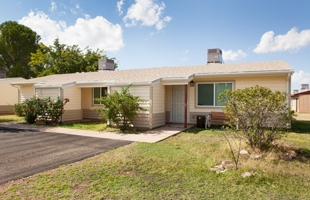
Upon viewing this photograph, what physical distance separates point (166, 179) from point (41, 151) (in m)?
4.41

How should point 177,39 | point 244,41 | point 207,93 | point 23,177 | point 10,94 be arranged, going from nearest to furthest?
point 23,177 < point 207,93 < point 244,41 < point 177,39 < point 10,94

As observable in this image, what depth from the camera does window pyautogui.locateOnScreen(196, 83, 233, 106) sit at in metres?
12.0

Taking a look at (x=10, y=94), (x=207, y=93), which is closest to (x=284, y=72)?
(x=207, y=93)

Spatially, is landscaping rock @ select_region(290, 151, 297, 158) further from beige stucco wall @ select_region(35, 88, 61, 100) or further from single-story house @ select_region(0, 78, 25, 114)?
single-story house @ select_region(0, 78, 25, 114)

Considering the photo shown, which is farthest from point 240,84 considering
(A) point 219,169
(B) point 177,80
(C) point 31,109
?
(C) point 31,109

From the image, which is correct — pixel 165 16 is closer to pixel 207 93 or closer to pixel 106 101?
pixel 207 93

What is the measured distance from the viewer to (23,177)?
14.8 ft

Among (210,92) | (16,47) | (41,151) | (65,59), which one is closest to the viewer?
(41,151)

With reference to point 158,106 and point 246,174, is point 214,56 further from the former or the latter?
point 246,174

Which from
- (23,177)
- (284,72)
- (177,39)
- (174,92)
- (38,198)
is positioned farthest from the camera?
(177,39)

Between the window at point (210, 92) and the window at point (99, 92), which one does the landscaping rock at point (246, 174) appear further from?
the window at point (99, 92)

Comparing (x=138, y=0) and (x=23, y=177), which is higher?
(x=138, y=0)

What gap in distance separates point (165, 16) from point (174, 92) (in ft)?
18.6

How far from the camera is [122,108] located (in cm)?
1018
